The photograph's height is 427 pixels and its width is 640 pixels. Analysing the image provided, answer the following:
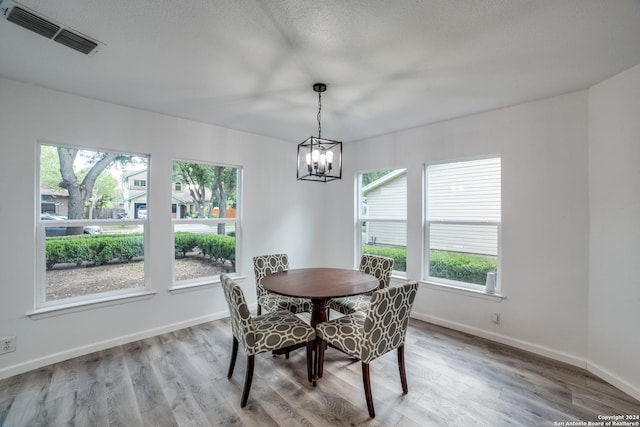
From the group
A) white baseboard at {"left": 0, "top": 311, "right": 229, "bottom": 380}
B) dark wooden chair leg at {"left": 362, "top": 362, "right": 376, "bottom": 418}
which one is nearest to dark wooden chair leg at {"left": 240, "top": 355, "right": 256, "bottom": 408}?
dark wooden chair leg at {"left": 362, "top": 362, "right": 376, "bottom": 418}

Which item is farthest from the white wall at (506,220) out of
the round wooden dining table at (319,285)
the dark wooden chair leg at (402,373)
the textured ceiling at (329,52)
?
the dark wooden chair leg at (402,373)

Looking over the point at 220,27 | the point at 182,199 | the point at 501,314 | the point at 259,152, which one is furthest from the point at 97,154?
the point at 501,314

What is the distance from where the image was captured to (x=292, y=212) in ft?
14.8

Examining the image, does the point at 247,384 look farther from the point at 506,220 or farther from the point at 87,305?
the point at 506,220

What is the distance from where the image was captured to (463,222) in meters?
3.40

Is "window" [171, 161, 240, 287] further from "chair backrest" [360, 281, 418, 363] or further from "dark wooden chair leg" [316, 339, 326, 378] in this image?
"chair backrest" [360, 281, 418, 363]

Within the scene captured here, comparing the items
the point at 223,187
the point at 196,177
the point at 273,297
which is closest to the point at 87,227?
the point at 196,177

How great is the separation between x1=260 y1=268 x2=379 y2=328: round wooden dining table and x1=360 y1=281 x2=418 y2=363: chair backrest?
0.35 metres

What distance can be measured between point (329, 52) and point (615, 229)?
109 inches

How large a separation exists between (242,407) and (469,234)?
Answer: 2994mm

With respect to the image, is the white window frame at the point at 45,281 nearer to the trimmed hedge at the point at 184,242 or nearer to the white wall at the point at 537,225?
Answer: the trimmed hedge at the point at 184,242

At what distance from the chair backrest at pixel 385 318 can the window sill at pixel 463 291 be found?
5.18 ft

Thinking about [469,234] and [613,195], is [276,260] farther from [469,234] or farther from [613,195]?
[613,195]

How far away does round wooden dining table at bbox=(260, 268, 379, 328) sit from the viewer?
225 cm
